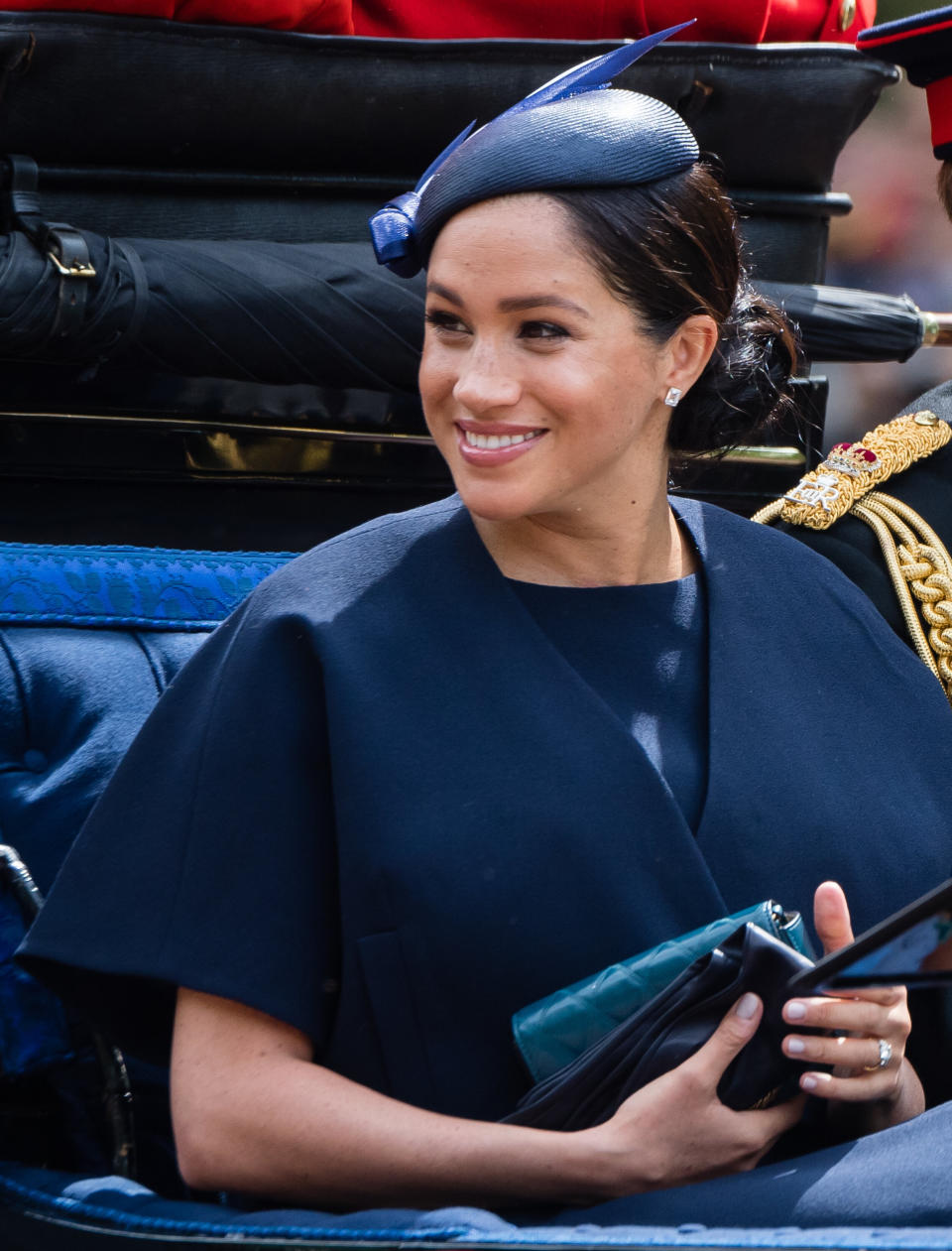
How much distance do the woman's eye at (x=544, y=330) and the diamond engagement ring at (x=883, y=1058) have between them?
643 mm

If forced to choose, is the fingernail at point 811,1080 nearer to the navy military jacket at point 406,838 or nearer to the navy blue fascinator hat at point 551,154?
the navy military jacket at point 406,838

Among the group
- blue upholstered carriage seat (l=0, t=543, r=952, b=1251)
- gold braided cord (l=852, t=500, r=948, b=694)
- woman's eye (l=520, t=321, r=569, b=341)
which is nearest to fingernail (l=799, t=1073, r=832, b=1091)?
blue upholstered carriage seat (l=0, t=543, r=952, b=1251)

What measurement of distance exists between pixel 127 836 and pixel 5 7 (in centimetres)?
95

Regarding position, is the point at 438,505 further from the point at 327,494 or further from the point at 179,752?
the point at 327,494

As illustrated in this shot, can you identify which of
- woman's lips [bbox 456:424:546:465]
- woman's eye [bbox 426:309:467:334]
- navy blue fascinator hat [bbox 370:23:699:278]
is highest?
navy blue fascinator hat [bbox 370:23:699:278]

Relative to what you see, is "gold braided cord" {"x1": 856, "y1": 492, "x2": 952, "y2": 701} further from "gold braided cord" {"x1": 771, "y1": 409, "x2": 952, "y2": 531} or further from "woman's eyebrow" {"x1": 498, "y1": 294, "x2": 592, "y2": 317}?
"woman's eyebrow" {"x1": 498, "y1": 294, "x2": 592, "y2": 317}

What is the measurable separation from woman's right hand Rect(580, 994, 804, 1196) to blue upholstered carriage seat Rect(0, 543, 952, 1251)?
0.07m

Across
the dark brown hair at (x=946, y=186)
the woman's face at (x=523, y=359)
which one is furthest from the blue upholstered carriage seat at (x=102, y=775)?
the dark brown hair at (x=946, y=186)

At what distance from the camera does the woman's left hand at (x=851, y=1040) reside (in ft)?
4.16

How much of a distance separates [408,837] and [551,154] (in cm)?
61

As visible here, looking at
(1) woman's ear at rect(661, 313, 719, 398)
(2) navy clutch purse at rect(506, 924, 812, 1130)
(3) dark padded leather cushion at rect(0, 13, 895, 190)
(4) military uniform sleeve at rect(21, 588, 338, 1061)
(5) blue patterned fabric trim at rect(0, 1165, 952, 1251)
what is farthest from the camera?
(3) dark padded leather cushion at rect(0, 13, 895, 190)

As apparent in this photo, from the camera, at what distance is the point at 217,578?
1850mm

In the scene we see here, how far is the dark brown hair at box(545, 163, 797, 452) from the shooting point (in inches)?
58.2

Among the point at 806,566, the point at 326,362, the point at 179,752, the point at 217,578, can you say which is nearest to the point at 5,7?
the point at 326,362
